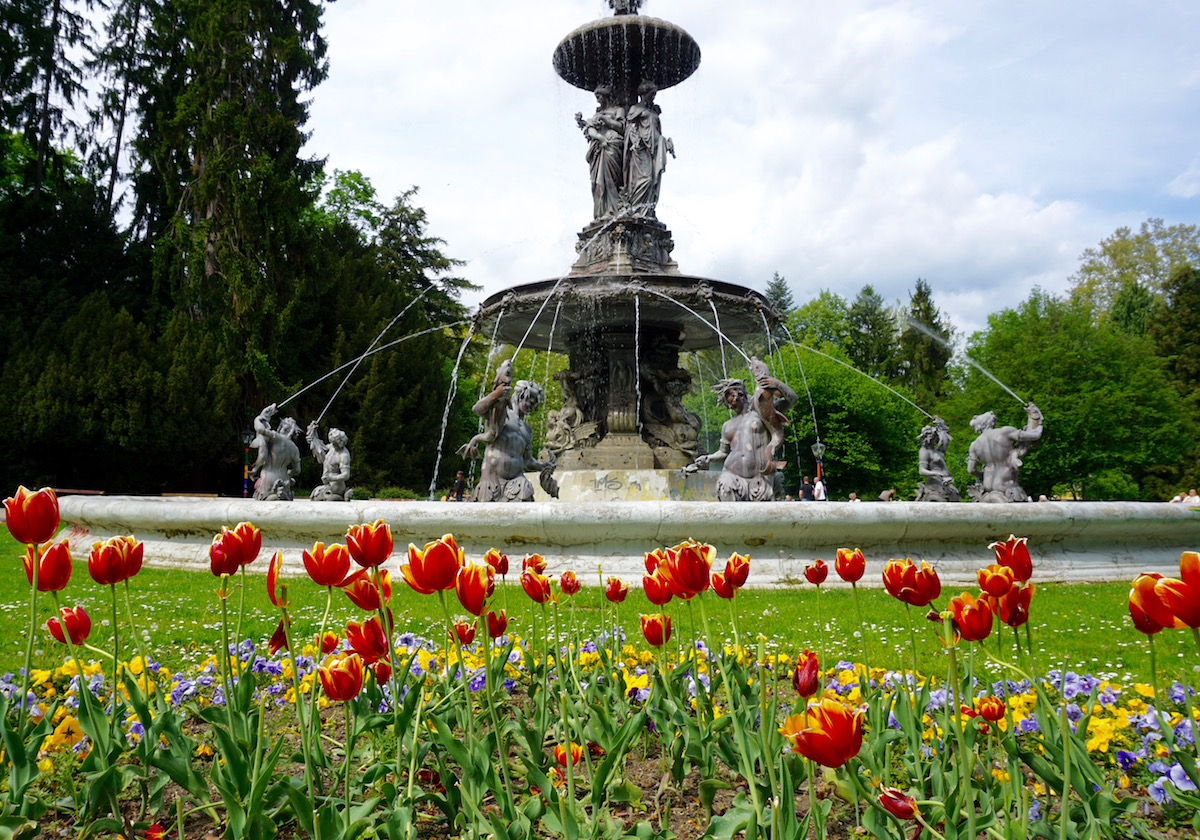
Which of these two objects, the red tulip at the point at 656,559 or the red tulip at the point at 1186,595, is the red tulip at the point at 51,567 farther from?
the red tulip at the point at 1186,595

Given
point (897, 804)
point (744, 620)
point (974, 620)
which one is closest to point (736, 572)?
point (974, 620)

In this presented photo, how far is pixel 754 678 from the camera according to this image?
11.0 feet

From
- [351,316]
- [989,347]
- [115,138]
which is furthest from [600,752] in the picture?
[989,347]

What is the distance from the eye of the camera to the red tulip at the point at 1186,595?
1507 mm

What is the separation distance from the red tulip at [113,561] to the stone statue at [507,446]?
6.96 m

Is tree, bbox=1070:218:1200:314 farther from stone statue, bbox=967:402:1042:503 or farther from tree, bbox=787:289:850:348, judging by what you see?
stone statue, bbox=967:402:1042:503

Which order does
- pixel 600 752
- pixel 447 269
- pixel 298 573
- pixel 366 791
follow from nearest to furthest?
1. pixel 366 791
2. pixel 600 752
3. pixel 298 573
4. pixel 447 269

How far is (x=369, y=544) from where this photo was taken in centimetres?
187

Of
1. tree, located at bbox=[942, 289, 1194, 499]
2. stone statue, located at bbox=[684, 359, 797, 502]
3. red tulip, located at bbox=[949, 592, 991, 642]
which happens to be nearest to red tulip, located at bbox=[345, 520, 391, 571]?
red tulip, located at bbox=[949, 592, 991, 642]

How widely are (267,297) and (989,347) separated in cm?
3071

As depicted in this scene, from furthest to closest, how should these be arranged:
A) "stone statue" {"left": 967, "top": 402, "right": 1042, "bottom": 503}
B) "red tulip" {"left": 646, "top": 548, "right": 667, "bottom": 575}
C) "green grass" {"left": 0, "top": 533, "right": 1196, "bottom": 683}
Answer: "stone statue" {"left": 967, "top": 402, "right": 1042, "bottom": 503} → "green grass" {"left": 0, "top": 533, "right": 1196, "bottom": 683} → "red tulip" {"left": 646, "top": 548, "right": 667, "bottom": 575}

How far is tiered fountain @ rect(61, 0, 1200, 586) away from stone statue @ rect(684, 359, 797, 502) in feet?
5.28

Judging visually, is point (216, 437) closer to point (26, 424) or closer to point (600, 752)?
point (26, 424)

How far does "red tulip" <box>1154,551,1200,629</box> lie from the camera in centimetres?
151
